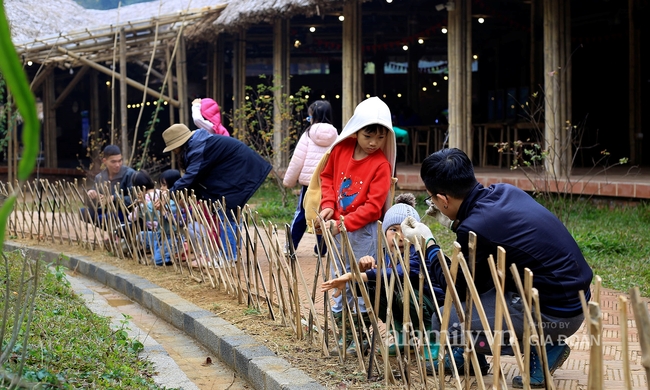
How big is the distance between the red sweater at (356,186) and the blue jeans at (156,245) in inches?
Result: 97.9

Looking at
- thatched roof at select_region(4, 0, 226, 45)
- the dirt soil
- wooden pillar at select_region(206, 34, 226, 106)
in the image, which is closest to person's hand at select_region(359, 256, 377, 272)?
the dirt soil

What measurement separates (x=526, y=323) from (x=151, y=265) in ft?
15.5

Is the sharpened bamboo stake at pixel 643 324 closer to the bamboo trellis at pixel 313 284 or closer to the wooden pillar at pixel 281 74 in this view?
the bamboo trellis at pixel 313 284

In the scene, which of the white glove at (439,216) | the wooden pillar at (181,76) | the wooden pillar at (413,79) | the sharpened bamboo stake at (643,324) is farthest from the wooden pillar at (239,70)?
the sharpened bamboo stake at (643,324)

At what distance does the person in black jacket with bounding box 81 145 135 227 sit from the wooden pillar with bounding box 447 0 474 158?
4.75 metres

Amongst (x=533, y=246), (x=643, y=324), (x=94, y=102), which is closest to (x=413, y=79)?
(x=94, y=102)

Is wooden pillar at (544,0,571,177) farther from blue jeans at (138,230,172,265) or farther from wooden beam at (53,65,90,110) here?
wooden beam at (53,65,90,110)

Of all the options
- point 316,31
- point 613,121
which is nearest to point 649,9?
point 613,121

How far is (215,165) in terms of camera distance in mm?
6266

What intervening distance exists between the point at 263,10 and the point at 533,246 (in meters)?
9.87

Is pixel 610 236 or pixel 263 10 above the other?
Result: pixel 263 10

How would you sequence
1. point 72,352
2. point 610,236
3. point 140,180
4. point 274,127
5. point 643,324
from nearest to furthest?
point 643,324 → point 72,352 → point 140,180 → point 610,236 → point 274,127

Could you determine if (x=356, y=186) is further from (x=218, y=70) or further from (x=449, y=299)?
(x=218, y=70)

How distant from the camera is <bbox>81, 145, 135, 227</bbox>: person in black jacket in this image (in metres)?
7.00
